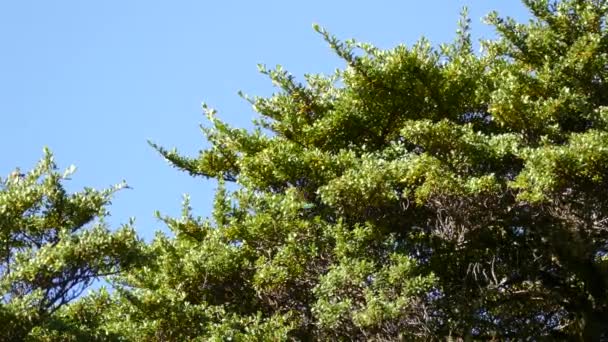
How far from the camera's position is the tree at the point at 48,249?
7.43m

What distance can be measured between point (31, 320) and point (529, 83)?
7925 millimetres

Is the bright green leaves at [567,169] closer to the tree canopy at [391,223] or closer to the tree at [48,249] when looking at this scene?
the tree canopy at [391,223]

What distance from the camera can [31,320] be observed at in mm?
7348

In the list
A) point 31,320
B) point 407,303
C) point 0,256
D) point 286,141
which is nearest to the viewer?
point 31,320

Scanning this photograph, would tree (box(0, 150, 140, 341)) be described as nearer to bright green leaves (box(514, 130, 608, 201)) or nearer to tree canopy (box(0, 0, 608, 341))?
tree canopy (box(0, 0, 608, 341))

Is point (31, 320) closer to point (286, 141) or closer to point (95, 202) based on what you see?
point (95, 202)

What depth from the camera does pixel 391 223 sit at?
10312mm

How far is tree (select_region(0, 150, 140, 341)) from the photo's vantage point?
24.4 ft

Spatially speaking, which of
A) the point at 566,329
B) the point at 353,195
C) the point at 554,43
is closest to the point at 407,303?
the point at 353,195

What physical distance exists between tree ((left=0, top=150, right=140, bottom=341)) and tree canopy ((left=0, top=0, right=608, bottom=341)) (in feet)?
0.08

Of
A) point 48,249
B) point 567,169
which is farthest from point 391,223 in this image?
point 48,249

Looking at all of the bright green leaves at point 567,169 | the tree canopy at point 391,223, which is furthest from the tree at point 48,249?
the bright green leaves at point 567,169

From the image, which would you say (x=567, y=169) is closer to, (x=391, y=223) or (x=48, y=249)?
(x=391, y=223)

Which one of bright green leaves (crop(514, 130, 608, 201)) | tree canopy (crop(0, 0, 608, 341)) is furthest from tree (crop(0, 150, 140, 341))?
bright green leaves (crop(514, 130, 608, 201))
